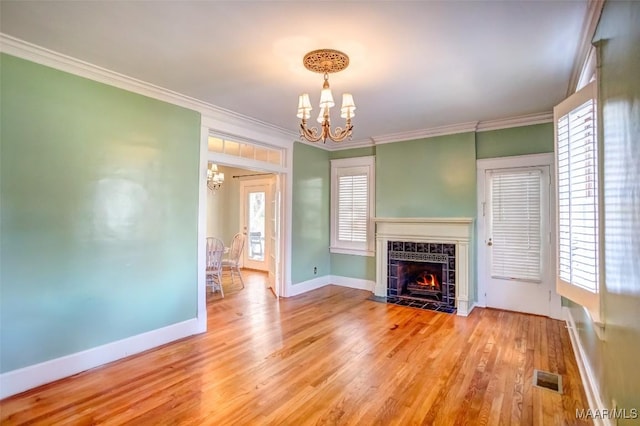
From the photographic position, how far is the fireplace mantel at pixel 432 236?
456 cm

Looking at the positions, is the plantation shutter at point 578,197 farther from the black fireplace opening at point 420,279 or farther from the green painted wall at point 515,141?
the black fireplace opening at point 420,279

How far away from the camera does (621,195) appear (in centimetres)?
150

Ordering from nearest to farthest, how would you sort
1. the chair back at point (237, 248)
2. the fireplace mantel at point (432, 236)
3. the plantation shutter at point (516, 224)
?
the plantation shutter at point (516, 224) < the fireplace mantel at point (432, 236) < the chair back at point (237, 248)

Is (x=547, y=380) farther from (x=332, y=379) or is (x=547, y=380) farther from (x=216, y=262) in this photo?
(x=216, y=262)

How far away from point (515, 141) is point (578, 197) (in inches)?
103

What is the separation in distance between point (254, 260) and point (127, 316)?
4835 mm

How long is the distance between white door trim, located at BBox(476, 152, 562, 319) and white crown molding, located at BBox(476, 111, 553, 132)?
17.7 inches

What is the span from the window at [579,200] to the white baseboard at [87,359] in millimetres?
3726

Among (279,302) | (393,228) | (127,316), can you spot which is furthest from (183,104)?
(393,228)

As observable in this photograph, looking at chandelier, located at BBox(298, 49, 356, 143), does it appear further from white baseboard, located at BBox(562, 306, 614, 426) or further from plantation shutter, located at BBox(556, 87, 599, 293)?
white baseboard, located at BBox(562, 306, 614, 426)

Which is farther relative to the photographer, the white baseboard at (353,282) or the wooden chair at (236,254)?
the wooden chair at (236,254)

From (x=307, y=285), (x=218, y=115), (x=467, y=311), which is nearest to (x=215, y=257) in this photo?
(x=307, y=285)

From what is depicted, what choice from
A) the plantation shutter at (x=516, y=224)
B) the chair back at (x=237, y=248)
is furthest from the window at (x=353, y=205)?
the plantation shutter at (x=516, y=224)

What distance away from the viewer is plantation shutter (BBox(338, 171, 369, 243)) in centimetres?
591
